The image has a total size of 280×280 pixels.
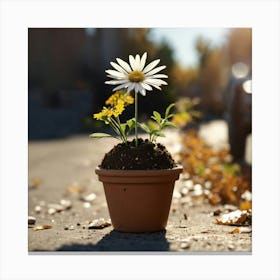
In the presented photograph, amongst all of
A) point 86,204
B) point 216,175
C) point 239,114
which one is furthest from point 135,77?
point 239,114

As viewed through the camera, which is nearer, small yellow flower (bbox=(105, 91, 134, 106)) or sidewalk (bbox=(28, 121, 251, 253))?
sidewalk (bbox=(28, 121, 251, 253))

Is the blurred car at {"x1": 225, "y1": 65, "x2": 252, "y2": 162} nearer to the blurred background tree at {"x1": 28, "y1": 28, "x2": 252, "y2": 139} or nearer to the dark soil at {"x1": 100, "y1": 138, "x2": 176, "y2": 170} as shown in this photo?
the dark soil at {"x1": 100, "y1": 138, "x2": 176, "y2": 170}

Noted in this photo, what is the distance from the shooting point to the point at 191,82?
16.7m

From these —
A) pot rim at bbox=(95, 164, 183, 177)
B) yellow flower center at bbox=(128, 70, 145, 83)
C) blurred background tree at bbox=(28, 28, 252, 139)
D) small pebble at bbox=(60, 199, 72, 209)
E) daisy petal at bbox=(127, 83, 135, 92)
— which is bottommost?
small pebble at bbox=(60, 199, 72, 209)


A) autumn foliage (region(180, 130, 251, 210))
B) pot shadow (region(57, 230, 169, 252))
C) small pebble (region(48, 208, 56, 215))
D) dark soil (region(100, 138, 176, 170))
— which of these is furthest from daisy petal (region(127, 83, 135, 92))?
small pebble (region(48, 208, 56, 215))

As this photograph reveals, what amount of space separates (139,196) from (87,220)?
2.86ft

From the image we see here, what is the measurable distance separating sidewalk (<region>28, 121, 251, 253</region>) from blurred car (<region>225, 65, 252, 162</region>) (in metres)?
0.66

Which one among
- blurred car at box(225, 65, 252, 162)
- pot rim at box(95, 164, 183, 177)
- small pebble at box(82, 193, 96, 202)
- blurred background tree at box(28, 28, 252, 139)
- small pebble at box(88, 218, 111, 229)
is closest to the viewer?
pot rim at box(95, 164, 183, 177)

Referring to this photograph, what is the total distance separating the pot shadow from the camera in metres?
2.89

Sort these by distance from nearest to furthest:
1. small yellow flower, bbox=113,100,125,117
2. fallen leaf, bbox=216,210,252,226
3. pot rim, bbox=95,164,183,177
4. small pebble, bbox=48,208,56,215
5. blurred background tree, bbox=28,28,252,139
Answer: pot rim, bbox=95,164,183,177, small yellow flower, bbox=113,100,125,117, fallen leaf, bbox=216,210,252,226, small pebble, bbox=48,208,56,215, blurred background tree, bbox=28,28,252,139

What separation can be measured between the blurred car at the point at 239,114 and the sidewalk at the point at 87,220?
66cm
